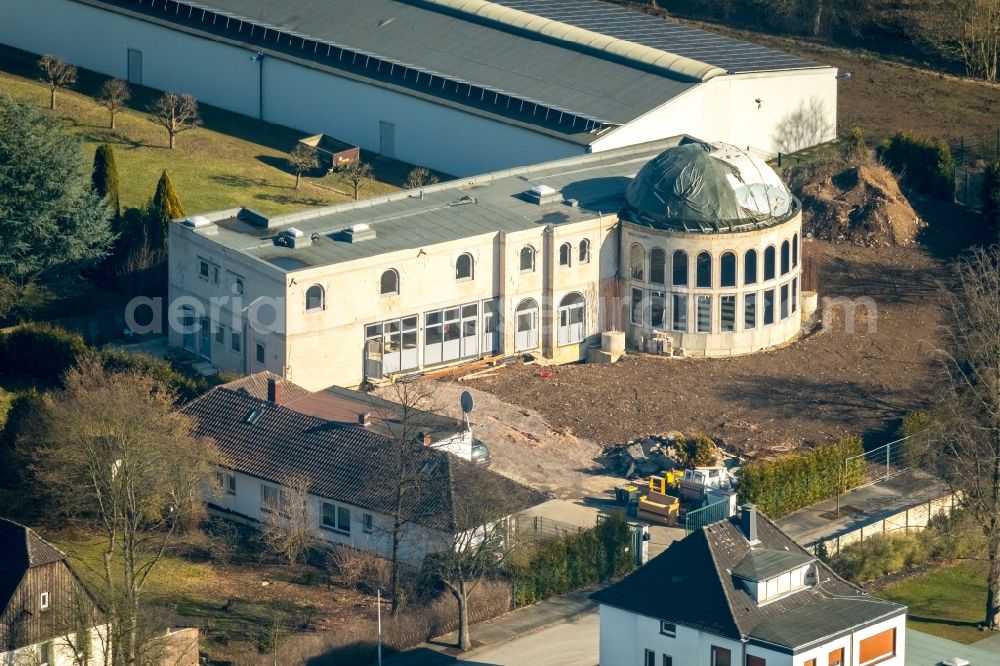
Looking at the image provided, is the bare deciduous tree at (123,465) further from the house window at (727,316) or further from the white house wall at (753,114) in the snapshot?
the white house wall at (753,114)

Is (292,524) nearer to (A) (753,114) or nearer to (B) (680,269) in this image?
(B) (680,269)

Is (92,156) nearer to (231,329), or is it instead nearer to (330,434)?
(231,329)

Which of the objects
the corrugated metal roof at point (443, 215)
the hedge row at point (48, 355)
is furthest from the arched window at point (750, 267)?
the hedge row at point (48, 355)

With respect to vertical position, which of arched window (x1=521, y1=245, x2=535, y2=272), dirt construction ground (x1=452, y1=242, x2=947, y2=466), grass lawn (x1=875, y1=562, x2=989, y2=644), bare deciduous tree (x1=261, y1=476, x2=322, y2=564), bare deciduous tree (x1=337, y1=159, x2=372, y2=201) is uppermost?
arched window (x1=521, y1=245, x2=535, y2=272)

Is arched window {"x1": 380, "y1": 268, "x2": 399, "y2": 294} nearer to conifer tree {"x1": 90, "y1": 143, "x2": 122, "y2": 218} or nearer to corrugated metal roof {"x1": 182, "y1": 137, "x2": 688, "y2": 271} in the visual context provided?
corrugated metal roof {"x1": 182, "y1": 137, "x2": 688, "y2": 271}

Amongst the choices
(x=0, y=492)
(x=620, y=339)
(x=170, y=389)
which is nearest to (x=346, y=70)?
(x=620, y=339)

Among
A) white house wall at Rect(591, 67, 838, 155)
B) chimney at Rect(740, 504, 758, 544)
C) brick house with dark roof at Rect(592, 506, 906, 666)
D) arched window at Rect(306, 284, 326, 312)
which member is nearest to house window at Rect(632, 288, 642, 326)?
white house wall at Rect(591, 67, 838, 155)
